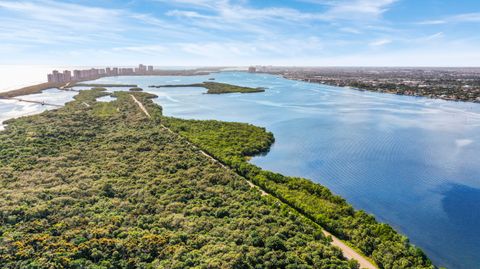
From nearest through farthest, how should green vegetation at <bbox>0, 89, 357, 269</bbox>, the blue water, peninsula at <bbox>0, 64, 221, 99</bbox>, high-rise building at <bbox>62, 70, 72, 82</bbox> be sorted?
1. green vegetation at <bbox>0, 89, 357, 269</bbox>
2. the blue water
3. peninsula at <bbox>0, 64, 221, 99</bbox>
4. high-rise building at <bbox>62, 70, 72, 82</bbox>

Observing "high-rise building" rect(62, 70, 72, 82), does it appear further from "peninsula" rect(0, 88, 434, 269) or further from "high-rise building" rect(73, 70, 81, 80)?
"peninsula" rect(0, 88, 434, 269)

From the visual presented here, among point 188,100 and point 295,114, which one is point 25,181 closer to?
point 295,114

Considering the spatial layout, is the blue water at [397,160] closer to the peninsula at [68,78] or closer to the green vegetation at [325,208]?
the green vegetation at [325,208]

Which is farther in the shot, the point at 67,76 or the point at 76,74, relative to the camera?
the point at 76,74

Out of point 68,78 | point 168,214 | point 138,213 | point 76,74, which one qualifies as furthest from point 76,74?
point 168,214

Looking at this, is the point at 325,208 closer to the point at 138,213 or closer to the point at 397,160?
the point at 138,213

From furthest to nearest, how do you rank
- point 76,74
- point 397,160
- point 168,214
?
point 76,74, point 397,160, point 168,214

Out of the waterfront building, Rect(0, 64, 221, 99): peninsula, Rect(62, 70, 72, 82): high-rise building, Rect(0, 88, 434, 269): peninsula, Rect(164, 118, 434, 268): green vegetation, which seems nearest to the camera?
Rect(0, 88, 434, 269): peninsula

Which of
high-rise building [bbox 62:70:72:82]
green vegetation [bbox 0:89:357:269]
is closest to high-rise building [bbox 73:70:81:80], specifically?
high-rise building [bbox 62:70:72:82]
